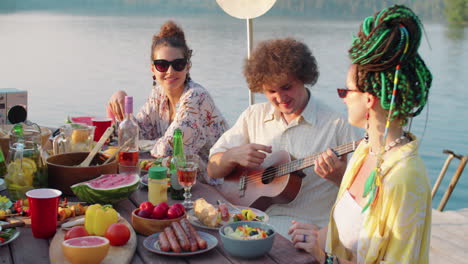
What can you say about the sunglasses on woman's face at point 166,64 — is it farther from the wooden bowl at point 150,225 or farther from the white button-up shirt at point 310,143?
the wooden bowl at point 150,225

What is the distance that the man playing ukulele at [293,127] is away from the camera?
117 inches

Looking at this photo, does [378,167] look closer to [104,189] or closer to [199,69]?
[104,189]

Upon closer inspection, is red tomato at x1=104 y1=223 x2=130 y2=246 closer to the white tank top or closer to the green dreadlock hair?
the white tank top

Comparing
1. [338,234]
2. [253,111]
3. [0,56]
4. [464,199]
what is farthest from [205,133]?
[0,56]

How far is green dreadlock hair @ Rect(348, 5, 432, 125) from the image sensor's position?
1.83m

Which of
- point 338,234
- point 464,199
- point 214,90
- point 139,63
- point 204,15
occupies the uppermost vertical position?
point 204,15

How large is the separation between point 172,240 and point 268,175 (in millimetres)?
1272

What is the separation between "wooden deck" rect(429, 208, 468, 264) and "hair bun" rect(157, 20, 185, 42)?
2.73 m

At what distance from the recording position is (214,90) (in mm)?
12445

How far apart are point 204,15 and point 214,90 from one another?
1610 cm

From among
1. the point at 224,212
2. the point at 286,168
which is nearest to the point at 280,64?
the point at 286,168

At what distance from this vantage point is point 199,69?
47.2ft

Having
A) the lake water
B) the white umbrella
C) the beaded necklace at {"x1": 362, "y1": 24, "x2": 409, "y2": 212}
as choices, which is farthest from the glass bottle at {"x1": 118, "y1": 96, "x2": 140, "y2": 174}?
the lake water

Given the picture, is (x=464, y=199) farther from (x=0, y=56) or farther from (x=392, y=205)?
(x=0, y=56)
